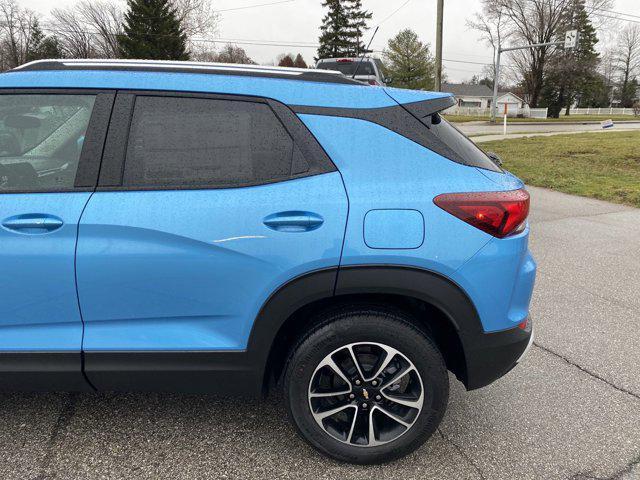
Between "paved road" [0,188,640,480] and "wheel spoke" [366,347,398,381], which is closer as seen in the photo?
"wheel spoke" [366,347,398,381]

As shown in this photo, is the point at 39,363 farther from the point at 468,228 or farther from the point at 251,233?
the point at 468,228

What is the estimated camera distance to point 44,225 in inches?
78.4

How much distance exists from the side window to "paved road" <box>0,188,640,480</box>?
1.25m

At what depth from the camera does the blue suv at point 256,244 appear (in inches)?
78.5

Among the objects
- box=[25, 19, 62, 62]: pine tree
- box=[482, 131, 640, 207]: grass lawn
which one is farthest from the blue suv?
box=[25, 19, 62, 62]: pine tree

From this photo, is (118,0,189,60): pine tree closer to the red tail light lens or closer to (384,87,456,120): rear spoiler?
(384,87,456,120): rear spoiler

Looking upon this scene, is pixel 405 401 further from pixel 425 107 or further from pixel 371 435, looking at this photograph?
pixel 425 107

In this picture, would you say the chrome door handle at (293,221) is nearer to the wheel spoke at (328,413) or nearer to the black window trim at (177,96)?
the black window trim at (177,96)

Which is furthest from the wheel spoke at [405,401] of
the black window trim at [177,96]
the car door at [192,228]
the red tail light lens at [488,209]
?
the black window trim at [177,96]

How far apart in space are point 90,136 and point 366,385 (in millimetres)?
1631

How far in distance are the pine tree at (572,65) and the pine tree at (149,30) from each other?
121ft

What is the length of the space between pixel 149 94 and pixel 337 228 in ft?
3.32

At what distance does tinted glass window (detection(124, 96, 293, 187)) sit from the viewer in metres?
2.08

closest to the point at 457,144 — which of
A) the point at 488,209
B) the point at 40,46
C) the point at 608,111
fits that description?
the point at 488,209
